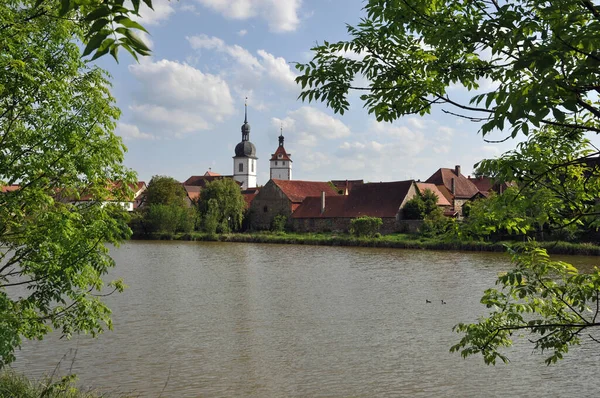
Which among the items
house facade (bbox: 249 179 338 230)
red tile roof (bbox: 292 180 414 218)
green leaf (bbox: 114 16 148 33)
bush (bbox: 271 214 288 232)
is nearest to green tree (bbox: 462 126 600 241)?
green leaf (bbox: 114 16 148 33)

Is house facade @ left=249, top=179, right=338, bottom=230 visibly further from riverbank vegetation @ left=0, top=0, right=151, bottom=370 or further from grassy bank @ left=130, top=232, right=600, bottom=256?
riverbank vegetation @ left=0, top=0, right=151, bottom=370

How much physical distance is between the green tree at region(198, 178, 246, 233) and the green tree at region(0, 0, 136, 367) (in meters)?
47.5

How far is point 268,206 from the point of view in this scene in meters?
60.6

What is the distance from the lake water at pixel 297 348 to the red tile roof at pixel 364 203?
29.8 meters

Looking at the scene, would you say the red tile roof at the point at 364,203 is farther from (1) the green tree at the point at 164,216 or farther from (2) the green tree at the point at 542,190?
(2) the green tree at the point at 542,190

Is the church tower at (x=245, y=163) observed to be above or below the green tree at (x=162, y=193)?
above

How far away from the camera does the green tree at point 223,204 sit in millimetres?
54281

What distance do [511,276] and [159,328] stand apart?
1087 centimetres

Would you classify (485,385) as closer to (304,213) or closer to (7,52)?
(7,52)

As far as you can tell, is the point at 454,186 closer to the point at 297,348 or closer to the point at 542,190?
the point at 297,348

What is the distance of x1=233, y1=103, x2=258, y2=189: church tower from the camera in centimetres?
11531

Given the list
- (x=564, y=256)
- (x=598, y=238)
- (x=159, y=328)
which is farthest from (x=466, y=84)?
(x=598, y=238)

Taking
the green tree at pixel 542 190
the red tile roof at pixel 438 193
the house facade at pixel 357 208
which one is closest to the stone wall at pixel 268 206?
the house facade at pixel 357 208

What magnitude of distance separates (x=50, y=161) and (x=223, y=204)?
1956 inches
